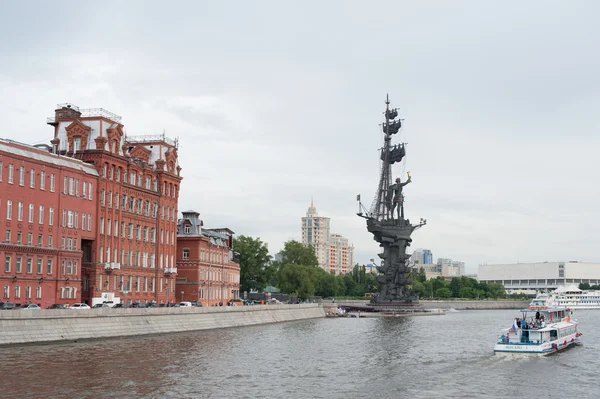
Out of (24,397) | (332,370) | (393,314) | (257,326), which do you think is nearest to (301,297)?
(393,314)

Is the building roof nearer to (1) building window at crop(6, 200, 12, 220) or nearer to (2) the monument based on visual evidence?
(1) building window at crop(6, 200, 12, 220)

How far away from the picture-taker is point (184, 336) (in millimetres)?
81125

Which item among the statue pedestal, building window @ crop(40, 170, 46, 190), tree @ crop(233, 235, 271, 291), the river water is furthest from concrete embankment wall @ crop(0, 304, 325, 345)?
the statue pedestal

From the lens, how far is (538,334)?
68.3m

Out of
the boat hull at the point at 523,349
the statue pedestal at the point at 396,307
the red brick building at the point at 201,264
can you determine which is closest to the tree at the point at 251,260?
the red brick building at the point at 201,264

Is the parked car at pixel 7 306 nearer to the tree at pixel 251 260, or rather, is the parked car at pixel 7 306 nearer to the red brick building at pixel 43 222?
the red brick building at pixel 43 222

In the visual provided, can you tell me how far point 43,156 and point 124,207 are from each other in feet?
60.4

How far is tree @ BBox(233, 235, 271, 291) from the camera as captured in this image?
513ft

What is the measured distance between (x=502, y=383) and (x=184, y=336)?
1621 inches

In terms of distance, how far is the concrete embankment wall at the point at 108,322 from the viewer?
62.4 m

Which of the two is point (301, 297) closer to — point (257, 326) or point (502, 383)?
point (257, 326)

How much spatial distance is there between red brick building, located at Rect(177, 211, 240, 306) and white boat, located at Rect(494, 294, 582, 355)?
59.4m

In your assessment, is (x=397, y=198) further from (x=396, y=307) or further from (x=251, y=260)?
(x=251, y=260)

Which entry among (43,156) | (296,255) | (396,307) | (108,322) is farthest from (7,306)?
(296,255)
